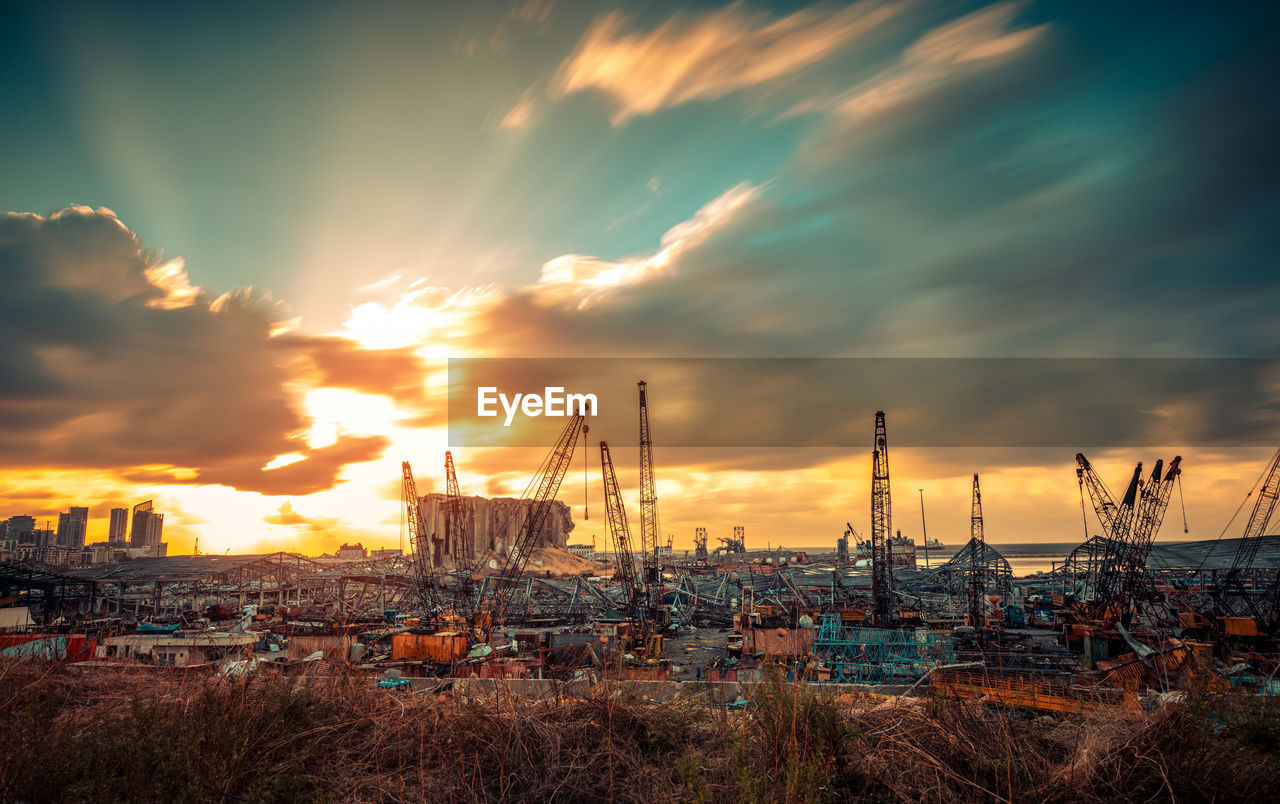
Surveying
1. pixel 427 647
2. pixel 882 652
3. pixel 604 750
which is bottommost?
pixel 427 647

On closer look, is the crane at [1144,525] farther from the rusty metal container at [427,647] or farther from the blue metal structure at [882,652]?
the rusty metal container at [427,647]

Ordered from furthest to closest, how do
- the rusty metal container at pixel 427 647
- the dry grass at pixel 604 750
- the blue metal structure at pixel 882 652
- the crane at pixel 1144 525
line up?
the crane at pixel 1144 525
the rusty metal container at pixel 427 647
the blue metal structure at pixel 882 652
the dry grass at pixel 604 750

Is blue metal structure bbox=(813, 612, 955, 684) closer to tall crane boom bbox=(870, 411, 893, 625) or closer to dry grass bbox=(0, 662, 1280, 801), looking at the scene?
dry grass bbox=(0, 662, 1280, 801)

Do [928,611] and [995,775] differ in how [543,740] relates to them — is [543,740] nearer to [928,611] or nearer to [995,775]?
[995,775]

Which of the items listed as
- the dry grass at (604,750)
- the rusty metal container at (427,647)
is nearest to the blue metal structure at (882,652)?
the dry grass at (604,750)

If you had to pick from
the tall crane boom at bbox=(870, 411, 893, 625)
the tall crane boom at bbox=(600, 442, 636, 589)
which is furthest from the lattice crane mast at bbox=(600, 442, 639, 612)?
the tall crane boom at bbox=(870, 411, 893, 625)

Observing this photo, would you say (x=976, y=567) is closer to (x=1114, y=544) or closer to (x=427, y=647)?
(x=1114, y=544)

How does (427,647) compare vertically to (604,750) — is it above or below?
below

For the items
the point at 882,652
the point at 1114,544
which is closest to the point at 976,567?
the point at 1114,544
